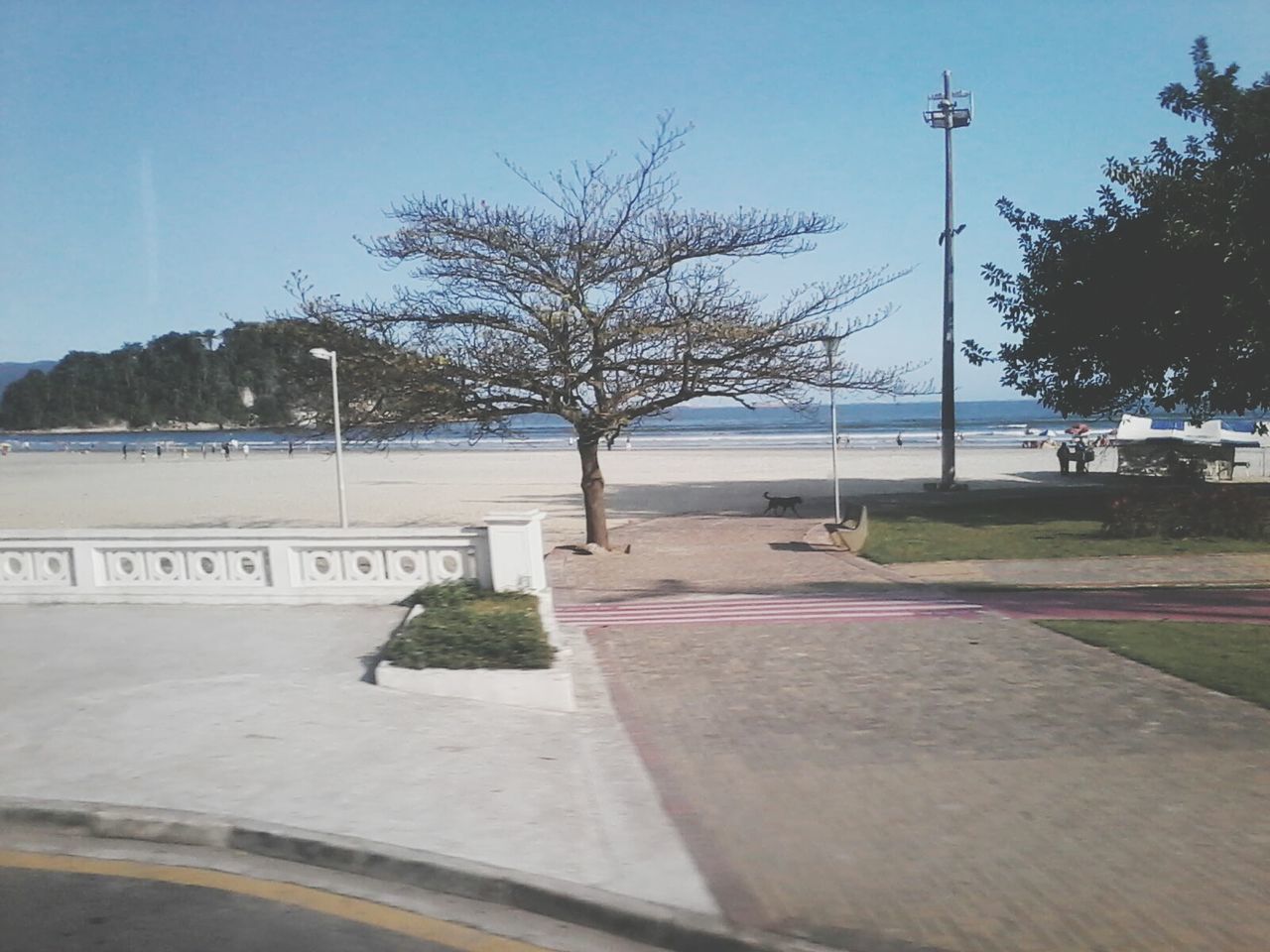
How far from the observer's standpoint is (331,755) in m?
6.65

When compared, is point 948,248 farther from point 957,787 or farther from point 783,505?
point 957,787

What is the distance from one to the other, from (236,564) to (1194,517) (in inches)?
659

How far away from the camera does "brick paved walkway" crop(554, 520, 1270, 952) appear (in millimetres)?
4629

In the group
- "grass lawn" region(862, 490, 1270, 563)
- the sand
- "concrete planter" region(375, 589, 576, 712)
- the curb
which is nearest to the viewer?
the curb

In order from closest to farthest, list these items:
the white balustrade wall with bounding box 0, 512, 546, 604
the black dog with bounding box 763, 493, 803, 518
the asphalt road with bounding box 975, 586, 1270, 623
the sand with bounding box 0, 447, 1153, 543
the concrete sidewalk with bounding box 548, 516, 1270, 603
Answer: the white balustrade wall with bounding box 0, 512, 546, 604 < the asphalt road with bounding box 975, 586, 1270, 623 < the concrete sidewalk with bounding box 548, 516, 1270, 603 < the black dog with bounding box 763, 493, 803, 518 < the sand with bounding box 0, 447, 1153, 543

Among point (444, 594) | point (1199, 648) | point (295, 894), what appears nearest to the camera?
point (295, 894)

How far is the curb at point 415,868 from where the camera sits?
4.55 m

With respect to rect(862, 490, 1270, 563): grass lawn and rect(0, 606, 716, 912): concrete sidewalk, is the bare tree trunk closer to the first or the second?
rect(862, 490, 1270, 563): grass lawn

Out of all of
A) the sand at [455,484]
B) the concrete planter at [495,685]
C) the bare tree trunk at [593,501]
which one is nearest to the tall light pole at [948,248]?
the sand at [455,484]

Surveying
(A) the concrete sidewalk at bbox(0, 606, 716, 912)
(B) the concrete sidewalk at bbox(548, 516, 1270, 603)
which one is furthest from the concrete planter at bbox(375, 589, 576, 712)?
(B) the concrete sidewalk at bbox(548, 516, 1270, 603)

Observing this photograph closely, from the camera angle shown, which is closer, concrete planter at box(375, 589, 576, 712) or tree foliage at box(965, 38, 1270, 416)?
concrete planter at box(375, 589, 576, 712)

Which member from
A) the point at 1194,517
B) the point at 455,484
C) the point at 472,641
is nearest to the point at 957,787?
the point at 472,641

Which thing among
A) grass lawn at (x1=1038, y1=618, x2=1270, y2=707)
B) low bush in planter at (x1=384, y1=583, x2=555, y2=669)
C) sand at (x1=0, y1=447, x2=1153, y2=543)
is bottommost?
sand at (x1=0, y1=447, x2=1153, y2=543)

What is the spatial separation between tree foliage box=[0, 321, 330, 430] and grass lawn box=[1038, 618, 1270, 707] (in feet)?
61.4
